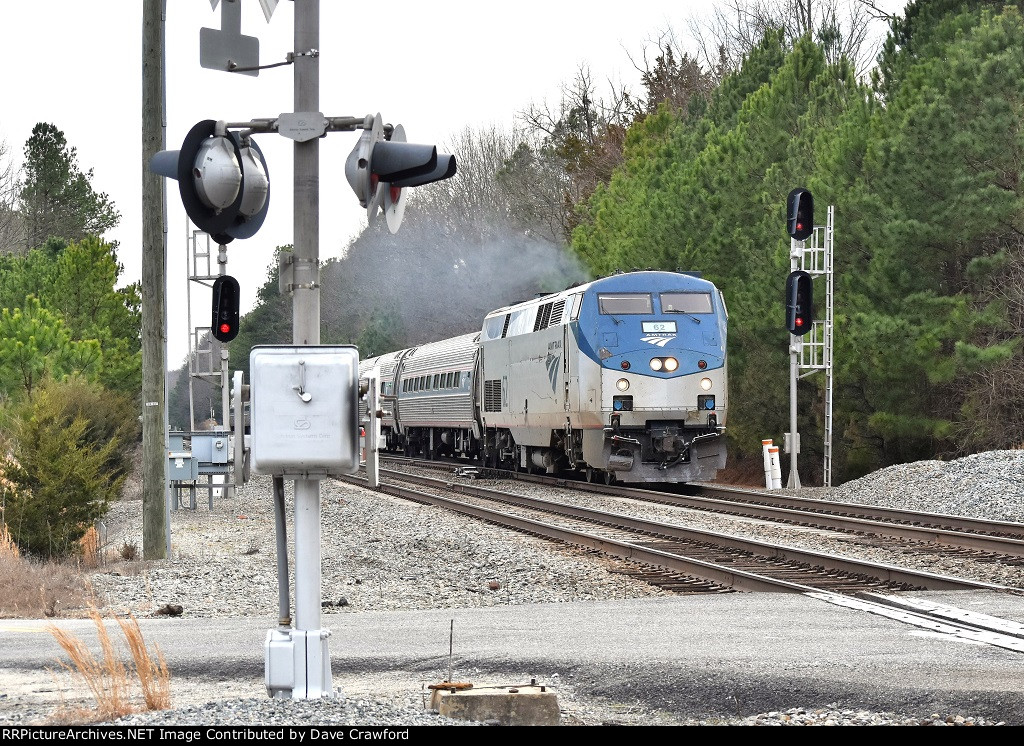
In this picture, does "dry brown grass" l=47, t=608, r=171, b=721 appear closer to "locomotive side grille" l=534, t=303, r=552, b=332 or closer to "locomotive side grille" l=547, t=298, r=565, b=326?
"locomotive side grille" l=547, t=298, r=565, b=326

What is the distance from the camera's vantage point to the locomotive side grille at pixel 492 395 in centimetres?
3128

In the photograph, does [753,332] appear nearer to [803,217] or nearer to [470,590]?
[803,217]

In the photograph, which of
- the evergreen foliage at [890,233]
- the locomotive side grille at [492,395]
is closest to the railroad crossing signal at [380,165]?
the evergreen foliage at [890,233]

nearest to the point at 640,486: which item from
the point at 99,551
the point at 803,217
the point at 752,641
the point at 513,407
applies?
the point at 513,407

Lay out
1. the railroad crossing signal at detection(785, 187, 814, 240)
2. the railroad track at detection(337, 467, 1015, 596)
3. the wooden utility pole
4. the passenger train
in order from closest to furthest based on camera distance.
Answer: the railroad track at detection(337, 467, 1015, 596)
the wooden utility pole
the passenger train
the railroad crossing signal at detection(785, 187, 814, 240)

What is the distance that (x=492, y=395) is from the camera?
32031 mm

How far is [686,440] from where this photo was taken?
25016 millimetres

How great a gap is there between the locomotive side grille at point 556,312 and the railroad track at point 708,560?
567cm

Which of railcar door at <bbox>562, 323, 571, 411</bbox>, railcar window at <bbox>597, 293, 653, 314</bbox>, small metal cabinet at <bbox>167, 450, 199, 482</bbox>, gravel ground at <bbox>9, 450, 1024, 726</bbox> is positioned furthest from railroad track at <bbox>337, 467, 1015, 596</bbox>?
railcar window at <bbox>597, 293, 653, 314</bbox>

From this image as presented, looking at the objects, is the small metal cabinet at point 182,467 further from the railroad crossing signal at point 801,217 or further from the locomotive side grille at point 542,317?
the railroad crossing signal at point 801,217

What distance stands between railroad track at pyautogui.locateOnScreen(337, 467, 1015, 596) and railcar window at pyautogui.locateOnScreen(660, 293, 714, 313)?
5.40m

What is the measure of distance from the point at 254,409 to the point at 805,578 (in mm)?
7427

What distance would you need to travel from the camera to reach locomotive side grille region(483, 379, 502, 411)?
103 ft

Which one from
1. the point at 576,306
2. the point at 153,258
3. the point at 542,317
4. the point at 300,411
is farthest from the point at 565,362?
the point at 300,411
